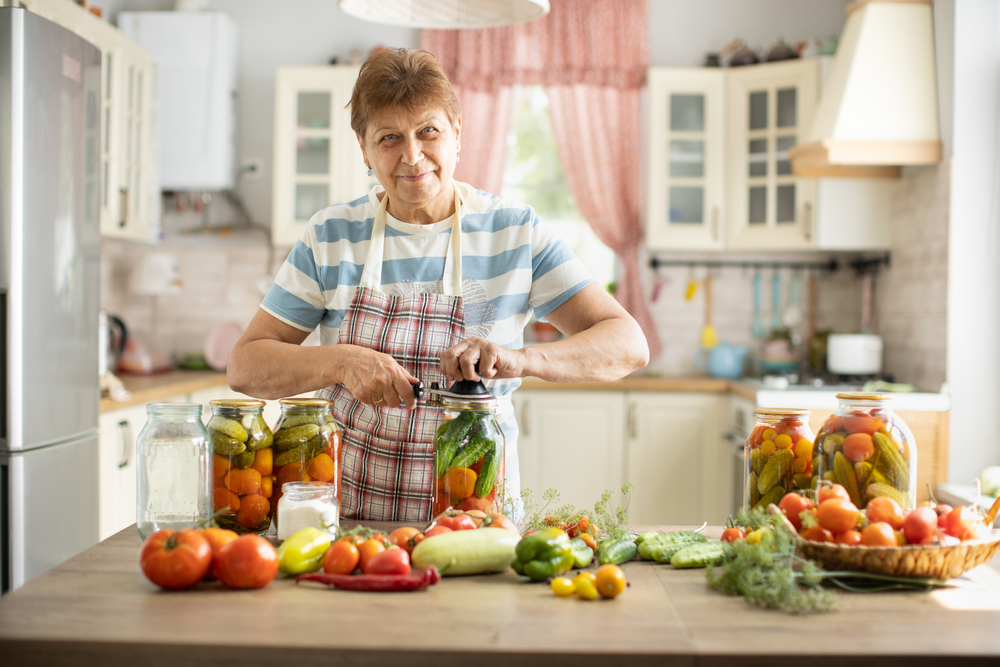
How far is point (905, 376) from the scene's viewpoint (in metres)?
3.72

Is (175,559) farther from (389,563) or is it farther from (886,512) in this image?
(886,512)

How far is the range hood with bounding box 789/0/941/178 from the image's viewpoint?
131 inches

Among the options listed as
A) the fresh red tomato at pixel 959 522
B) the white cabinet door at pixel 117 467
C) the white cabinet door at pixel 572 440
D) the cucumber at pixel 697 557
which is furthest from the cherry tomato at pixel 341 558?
the white cabinet door at pixel 572 440

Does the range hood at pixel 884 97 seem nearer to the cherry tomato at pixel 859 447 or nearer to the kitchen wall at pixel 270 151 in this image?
the kitchen wall at pixel 270 151

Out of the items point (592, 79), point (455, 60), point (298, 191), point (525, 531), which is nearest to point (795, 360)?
point (592, 79)

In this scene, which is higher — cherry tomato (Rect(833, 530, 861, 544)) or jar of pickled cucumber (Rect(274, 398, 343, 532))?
jar of pickled cucumber (Rect(274, 398, 343, 532))

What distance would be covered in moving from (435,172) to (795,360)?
3042 mm

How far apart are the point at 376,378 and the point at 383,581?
41 cm

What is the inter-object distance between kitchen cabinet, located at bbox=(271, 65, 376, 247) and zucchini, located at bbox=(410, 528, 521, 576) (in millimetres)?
3149

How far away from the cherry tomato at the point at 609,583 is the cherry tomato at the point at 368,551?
0.98ft

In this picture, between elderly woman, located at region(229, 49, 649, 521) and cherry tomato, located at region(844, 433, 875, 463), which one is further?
elderly woman, located at region(229, 49, 649, 521)

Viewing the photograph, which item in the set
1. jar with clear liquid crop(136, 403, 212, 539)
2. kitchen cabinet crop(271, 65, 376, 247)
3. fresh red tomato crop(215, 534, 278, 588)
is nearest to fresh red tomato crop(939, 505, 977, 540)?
fresh red tomato crop(215, 534, 278, 588)

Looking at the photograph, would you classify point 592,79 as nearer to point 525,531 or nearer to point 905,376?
point 905,376

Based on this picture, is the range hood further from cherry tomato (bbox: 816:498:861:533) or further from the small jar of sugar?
the small jar of sugar
